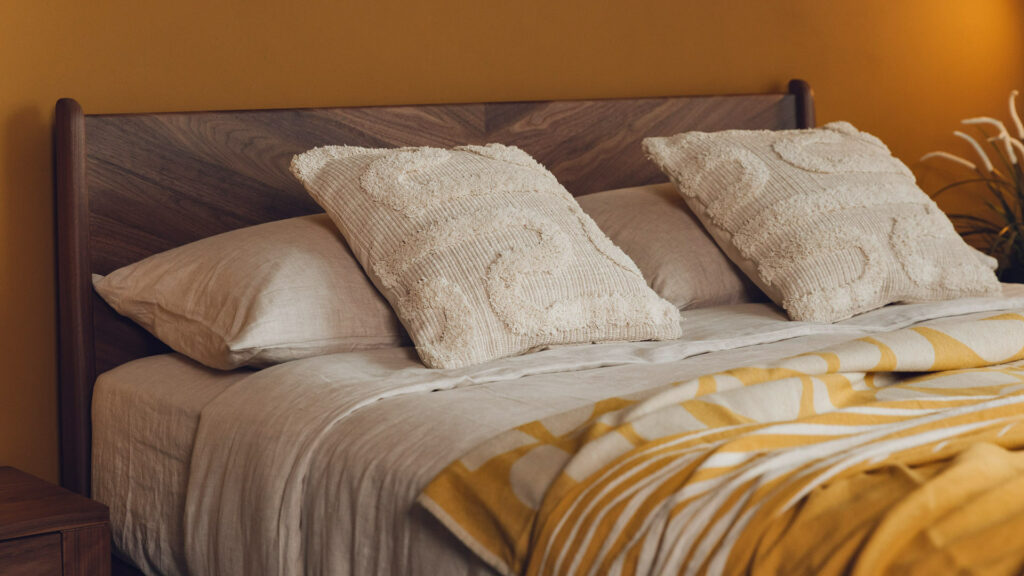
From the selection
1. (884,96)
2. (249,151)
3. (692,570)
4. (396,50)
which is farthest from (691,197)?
(884,96)

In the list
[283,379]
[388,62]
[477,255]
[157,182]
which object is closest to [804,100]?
[388,62]

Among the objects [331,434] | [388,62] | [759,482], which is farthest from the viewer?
[388,62]

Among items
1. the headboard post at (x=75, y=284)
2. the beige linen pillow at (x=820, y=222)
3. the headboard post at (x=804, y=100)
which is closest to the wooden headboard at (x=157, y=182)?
the headboard post at (x=75, y=284)

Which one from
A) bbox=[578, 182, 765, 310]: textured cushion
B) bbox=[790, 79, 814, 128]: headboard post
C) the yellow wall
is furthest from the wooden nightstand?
bbox=[790, 79, 814, 128]: headboard post

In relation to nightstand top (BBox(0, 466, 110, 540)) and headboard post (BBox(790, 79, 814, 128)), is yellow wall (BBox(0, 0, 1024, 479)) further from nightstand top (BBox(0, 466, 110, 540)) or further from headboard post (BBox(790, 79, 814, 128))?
→ nightstand top (BBox(0, 466, 110, 540))

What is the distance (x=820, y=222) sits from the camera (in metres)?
1.91

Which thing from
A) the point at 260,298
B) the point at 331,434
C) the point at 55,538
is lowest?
the point at 55,538

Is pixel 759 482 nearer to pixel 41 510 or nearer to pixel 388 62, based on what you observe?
pixel 41 510

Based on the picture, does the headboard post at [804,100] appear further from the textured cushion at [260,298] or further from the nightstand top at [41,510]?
the nightstand top at [41,510]

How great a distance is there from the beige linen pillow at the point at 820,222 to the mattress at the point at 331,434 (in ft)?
0.25

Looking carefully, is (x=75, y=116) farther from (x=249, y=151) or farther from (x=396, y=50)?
(x=396, y=50)

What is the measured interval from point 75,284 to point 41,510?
0.48m

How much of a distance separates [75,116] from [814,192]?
4.46ft

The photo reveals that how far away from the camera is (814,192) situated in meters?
1.95
